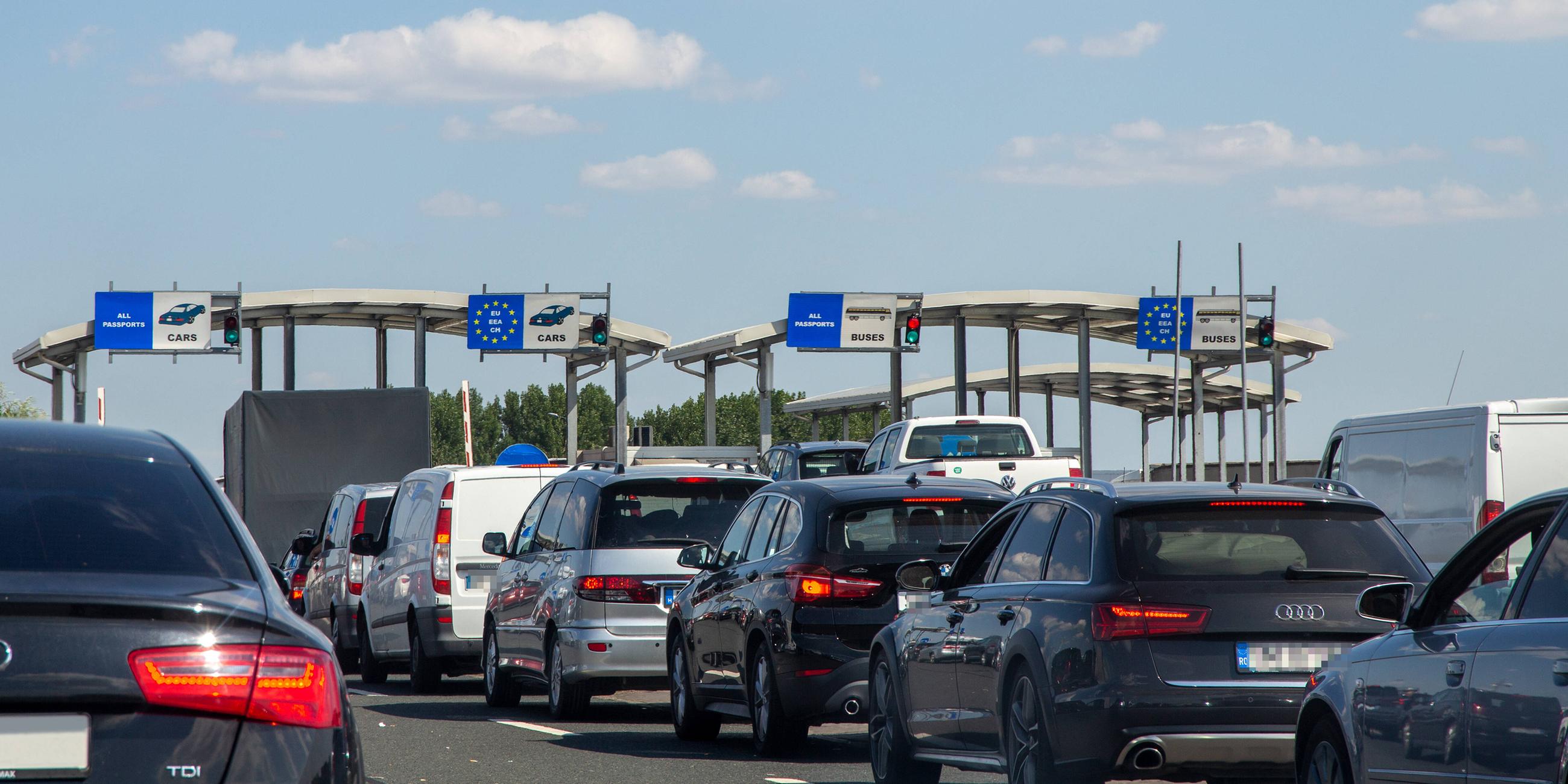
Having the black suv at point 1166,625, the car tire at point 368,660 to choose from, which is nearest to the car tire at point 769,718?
the black suv at point 1166,625

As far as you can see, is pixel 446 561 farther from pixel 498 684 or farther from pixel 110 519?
pixel 110 519

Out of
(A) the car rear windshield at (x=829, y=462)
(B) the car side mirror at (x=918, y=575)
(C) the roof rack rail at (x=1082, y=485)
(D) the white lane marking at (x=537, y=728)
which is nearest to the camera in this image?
(C) the roof rack rail at (x=1082, y=485)

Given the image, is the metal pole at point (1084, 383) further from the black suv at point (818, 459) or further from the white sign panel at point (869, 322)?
the black suv at point (818, 459)

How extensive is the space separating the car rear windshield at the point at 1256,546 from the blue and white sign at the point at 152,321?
143 feet

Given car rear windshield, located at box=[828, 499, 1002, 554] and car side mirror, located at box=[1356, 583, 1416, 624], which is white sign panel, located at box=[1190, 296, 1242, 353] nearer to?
car rear windshield, located at box=[828, 499, 1002, 554]

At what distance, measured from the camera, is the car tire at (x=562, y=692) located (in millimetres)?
13883

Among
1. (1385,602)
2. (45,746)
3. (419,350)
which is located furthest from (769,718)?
(419,350)

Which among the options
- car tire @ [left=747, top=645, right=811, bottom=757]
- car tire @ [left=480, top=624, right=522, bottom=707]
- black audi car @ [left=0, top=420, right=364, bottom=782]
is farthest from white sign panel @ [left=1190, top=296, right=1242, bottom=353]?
black audi car @ [left=0, top=420, right=364, bottom=782]

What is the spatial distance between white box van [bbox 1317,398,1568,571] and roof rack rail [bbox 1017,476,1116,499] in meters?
7.23

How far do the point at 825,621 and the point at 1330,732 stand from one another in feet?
14.0

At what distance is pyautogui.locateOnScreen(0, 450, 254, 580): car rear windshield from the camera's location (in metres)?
4.75

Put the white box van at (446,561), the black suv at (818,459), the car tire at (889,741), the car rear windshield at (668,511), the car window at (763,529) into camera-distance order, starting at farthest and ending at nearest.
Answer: the black suv at (818,459)
the white box van at (446,561)
the car rear windshield at (668,511)
the car window at (763,529)
the car tire at (889,741)

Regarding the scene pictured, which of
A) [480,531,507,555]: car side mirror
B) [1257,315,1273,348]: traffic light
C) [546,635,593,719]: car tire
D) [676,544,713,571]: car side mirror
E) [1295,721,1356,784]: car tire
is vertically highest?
[1257,315,1273,348]: traffic light

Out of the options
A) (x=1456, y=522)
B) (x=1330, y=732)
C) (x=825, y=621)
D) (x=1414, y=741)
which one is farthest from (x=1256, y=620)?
(x=1456, y=522)
